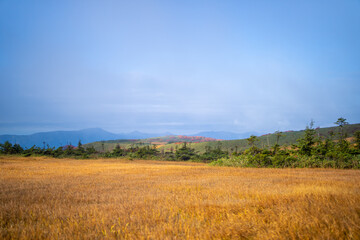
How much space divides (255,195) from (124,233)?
443 centimetres

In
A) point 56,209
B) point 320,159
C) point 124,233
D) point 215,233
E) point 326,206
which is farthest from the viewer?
point 320,159

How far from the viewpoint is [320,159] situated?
19.4 metres

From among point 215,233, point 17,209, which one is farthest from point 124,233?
point 17,209

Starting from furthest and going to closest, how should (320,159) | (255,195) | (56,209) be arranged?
(320,159) → (255,195) → (56,209)

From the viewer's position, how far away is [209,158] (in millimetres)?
39094

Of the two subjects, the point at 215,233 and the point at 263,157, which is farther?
the point at 263,157

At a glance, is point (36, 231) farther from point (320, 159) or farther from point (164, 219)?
point (320, 159)

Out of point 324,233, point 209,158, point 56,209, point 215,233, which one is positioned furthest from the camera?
point 209,158

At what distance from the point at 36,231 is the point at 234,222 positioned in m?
4.01

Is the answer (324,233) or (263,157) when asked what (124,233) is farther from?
(263,157)

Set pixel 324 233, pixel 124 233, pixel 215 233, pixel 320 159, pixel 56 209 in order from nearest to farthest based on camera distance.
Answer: pixel 324 233 < pixel 215 233 < pixel 124 233 < pixel 56 209 < pixel 320 159

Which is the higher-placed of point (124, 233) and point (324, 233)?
point (324, 233)

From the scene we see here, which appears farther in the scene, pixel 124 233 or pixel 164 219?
pixel 164 219

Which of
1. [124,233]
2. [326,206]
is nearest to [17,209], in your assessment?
[124,233]
